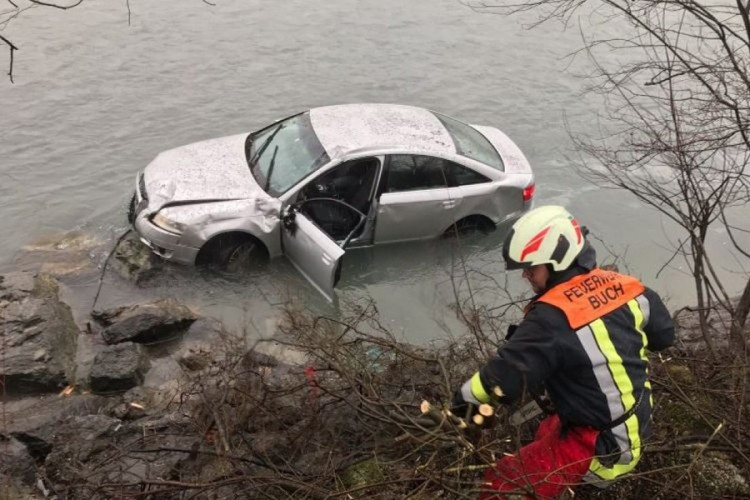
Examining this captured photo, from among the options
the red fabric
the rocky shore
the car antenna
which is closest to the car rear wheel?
the car antenna

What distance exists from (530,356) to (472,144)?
5353 mm

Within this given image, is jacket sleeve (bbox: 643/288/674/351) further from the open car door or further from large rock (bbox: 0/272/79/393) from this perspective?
large rock (bbox: 0/272/79/393)

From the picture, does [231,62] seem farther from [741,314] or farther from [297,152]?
[741,314]

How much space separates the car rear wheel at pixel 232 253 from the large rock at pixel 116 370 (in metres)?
1.37

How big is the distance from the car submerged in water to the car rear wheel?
11mm

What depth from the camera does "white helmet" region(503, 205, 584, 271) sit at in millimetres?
3158

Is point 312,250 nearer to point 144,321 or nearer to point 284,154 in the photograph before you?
point 284,154

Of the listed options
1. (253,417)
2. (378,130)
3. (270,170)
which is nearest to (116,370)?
(253,417)

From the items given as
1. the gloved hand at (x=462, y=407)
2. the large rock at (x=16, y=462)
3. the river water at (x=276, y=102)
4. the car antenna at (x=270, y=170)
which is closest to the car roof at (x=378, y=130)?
the car antenna at (x=270, y=170)

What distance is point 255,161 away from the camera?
7.45 meters

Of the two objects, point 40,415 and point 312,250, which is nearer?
point 40,415

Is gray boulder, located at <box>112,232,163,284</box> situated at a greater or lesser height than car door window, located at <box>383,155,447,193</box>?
lesser

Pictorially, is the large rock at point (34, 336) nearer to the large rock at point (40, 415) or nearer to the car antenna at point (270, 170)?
the large rock at point (40, 415)

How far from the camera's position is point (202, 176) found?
709 centimetres
